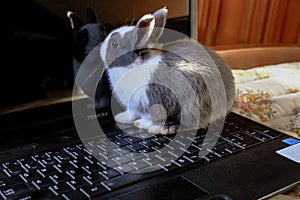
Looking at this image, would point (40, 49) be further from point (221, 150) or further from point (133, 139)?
point (221, 150)

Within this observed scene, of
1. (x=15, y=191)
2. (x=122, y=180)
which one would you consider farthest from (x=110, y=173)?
(x=15, y=191)

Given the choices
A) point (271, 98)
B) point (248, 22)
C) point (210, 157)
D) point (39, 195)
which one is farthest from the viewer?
point (248, 22)

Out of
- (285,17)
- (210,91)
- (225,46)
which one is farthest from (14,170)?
(285,17)

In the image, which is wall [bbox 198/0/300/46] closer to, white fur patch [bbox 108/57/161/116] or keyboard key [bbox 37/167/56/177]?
white fur patch [bbox 108/57/161/116]

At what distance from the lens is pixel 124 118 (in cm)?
74

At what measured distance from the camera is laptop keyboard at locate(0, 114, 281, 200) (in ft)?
1.75

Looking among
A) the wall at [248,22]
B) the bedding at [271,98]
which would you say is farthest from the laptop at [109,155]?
the wall at [248,22]

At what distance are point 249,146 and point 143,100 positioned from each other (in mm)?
190

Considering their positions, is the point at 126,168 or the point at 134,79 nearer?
the point at 126,168

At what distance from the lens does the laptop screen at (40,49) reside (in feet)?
2.13

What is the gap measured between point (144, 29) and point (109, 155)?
219mm

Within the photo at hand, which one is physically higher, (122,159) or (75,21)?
(75,21)

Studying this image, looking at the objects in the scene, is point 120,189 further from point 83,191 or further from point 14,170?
point 14,170

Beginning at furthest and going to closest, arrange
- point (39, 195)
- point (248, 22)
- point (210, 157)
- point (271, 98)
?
point (248, 22) < point (271, 98) < point (210, 157) < point (39, 195)
